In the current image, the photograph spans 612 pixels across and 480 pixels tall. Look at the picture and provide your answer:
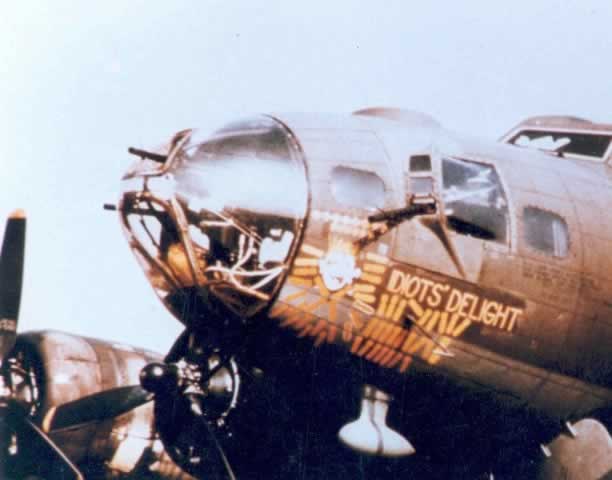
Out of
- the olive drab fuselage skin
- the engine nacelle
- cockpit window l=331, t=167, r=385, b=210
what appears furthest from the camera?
the engine nacelle

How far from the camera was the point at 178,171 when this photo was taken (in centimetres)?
794

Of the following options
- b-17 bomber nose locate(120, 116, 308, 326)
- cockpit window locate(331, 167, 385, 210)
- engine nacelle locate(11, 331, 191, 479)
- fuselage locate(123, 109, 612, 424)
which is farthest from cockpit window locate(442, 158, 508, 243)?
engine nacelle locate(11, 331, 191, 479)

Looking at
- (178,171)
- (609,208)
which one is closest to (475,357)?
(609,208)

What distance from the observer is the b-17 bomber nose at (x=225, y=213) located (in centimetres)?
747

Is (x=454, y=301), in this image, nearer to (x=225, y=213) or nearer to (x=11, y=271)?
(x=225, y=213)

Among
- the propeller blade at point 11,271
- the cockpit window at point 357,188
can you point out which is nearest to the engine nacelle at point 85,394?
the propeller blade at point 11,271

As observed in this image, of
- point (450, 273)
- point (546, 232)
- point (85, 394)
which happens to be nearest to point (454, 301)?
point (450, 273)

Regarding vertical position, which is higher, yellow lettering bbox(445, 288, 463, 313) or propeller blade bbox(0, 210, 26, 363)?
yellow lettering bbox(445, 288, 463, 313)

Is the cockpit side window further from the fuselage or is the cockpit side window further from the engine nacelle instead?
the engine nacelle

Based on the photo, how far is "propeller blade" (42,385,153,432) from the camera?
410 inches

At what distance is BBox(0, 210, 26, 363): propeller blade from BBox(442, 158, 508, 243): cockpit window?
5.56m

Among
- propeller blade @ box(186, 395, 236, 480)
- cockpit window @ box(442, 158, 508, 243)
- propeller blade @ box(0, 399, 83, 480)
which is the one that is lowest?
propeller blade @ box(0, 399, 83, 480)

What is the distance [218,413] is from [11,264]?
3534 mm

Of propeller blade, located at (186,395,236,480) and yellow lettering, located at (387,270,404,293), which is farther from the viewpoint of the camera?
propeller blade, located at (186,395,236,480)
